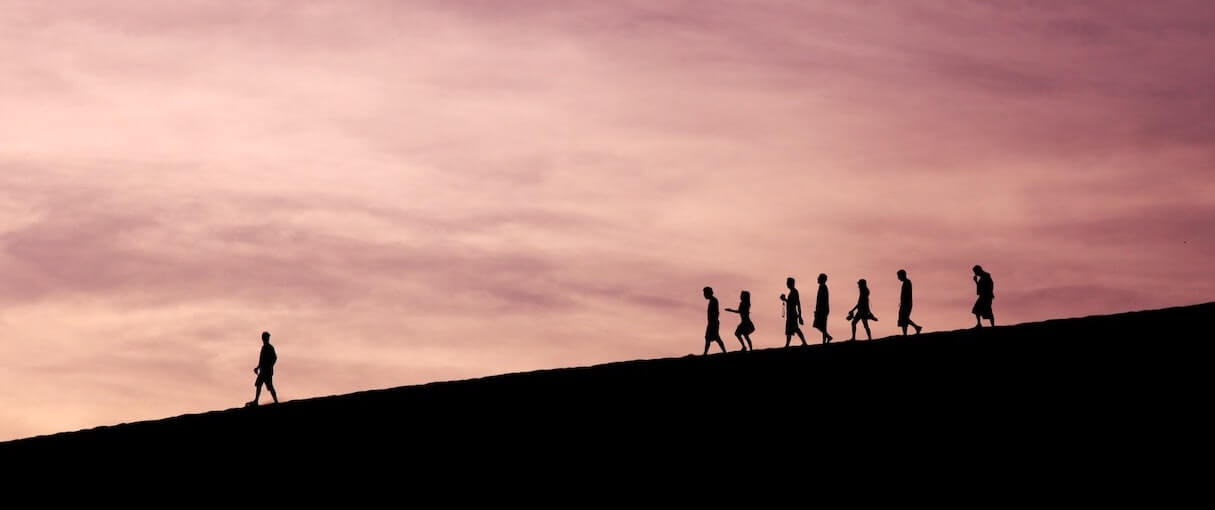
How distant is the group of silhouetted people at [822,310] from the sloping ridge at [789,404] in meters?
1.23

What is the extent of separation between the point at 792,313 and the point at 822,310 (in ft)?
1.78

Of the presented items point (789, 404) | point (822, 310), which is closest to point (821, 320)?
point (822, 310)

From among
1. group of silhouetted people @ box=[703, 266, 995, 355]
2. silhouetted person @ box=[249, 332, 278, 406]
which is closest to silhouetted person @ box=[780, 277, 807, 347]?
group of silhouetted people @ box=[703, 266, 995, 355]

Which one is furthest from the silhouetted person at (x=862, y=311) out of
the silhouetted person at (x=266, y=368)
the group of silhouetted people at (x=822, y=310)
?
the silhouetted person at (x=266, y=368)

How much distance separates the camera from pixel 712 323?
101 ft

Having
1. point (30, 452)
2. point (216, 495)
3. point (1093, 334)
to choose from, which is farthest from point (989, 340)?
point (30, 452)

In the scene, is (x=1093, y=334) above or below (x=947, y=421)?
above

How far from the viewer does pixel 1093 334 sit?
26.9 meters

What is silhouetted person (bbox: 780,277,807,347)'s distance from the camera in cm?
3053

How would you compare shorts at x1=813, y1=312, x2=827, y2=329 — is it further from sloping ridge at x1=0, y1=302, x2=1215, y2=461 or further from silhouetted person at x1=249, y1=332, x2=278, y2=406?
silhouetted person at x1=249, y1=332, x2=278, y2=406

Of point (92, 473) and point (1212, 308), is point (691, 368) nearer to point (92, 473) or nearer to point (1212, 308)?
point (1212, 308)

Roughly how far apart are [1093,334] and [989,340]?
163 centimetres

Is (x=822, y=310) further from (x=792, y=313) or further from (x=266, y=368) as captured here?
(x=266, y=368)

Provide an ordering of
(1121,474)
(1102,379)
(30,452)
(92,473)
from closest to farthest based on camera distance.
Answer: (1121,474) < (1102,379) < (92,473) < (30,452)
